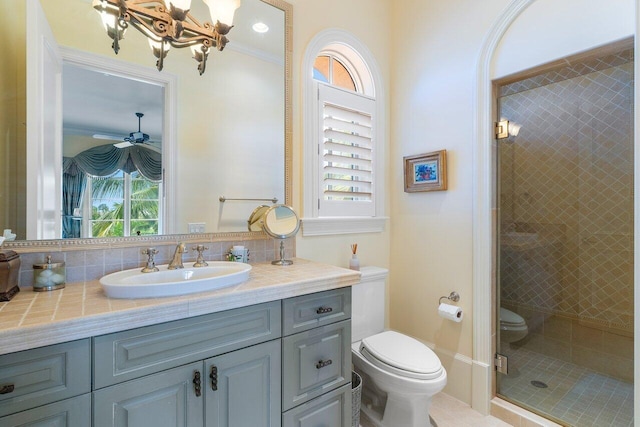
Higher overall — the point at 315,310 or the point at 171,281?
the point at 171,281

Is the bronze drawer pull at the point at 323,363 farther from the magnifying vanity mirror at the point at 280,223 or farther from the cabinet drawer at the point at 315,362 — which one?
the magnifying vanity mirror at the point at 280,223

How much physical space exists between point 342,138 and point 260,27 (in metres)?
0.82

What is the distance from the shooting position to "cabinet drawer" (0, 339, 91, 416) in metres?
0.78

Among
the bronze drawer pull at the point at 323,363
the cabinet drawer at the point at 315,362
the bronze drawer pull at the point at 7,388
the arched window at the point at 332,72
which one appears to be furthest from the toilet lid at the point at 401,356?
the arched window at the point at 332,72

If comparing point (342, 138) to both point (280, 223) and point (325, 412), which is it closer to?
point (280, 223)

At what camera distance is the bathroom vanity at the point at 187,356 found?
82 centimetres

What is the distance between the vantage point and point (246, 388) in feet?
3.74

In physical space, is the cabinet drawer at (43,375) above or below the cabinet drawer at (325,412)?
above

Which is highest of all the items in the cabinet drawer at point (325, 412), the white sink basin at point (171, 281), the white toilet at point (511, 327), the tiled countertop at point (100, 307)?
the white sink basin at point (171, 281)

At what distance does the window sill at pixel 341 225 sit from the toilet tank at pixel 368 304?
30 centimetres

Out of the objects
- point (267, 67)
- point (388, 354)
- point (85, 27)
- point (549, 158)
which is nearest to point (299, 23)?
point (267, 67)

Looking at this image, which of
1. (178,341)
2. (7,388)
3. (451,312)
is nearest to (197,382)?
(178,341)

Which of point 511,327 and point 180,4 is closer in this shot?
point 180,4

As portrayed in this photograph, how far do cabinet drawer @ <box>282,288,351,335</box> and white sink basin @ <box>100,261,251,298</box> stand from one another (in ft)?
0.76
